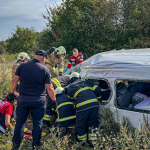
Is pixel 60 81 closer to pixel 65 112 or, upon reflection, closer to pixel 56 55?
pixel 65 112

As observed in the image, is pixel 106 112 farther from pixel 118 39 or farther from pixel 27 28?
pixel 27 28

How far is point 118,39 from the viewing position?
1068cm

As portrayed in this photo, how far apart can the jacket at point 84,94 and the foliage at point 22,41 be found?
1823 cm

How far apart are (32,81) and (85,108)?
1.17 metres

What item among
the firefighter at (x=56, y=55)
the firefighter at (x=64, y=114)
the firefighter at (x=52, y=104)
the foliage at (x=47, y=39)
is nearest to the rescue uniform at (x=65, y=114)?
the firefighter at (x=64, y=114)

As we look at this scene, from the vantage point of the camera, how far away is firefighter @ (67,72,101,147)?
3.38 m

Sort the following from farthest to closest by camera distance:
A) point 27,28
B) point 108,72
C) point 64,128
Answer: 1. point 27,28
2. point 64,128
3. point 108,72

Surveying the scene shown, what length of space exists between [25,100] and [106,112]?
63.9 inches

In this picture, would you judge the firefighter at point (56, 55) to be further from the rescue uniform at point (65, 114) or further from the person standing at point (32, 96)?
the person standing at point (32, 96)

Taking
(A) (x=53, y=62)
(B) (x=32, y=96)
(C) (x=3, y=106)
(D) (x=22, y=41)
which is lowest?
(C) (x=3, y=106)

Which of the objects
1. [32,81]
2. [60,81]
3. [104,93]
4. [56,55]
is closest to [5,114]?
[32,81]

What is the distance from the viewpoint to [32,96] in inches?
125

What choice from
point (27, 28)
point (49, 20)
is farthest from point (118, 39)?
point (27, 28)

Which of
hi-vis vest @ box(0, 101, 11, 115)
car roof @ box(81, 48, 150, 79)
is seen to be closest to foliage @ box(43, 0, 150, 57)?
car roof @ box(81, 48, 150, 79)
